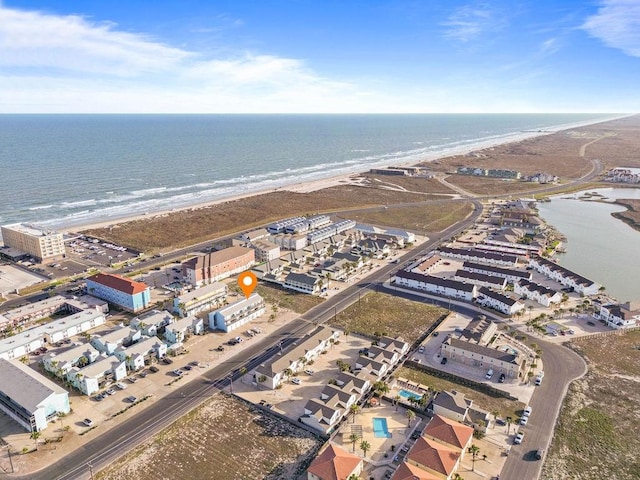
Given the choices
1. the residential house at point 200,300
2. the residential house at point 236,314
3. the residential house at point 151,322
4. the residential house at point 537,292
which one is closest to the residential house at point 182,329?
the residential house at point 236,314

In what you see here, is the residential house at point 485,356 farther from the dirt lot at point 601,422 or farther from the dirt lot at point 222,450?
the dirt lot at point 222,450

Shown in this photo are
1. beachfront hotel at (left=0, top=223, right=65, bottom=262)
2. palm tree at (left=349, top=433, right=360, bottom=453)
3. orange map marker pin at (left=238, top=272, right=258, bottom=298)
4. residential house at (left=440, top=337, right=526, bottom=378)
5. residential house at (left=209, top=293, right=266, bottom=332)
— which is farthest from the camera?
beachfront hotel at (left=0, top=223, right=65, bottom=262)

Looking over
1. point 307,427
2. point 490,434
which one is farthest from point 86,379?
point 490,434

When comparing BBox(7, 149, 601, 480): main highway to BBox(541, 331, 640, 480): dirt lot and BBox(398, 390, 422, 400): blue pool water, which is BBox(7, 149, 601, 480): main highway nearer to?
BBox(541, 331, 640, 480): dirt lot

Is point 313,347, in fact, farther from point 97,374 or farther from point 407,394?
point 97,374

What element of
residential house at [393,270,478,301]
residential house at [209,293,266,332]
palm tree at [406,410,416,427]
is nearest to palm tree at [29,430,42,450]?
residential house at [209,293,266,332]

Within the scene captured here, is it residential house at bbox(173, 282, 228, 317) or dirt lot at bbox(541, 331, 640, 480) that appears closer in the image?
dirt lot at bbox(541, 331, 640, 480)
